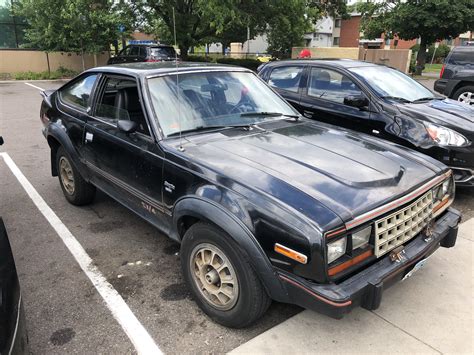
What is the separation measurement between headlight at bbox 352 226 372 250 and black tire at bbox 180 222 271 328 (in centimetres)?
62

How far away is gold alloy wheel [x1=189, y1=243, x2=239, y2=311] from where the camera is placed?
8.50ft

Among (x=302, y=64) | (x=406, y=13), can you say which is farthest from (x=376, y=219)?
(x=406, y=13)

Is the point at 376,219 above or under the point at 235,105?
under

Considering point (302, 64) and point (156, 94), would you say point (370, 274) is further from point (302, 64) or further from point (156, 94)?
point (302, 64)

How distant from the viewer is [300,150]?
3059mm

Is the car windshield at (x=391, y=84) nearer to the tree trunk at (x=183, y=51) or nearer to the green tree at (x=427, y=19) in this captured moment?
the tree trunk at (x=183, y=51)

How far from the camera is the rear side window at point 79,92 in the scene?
13.9ft

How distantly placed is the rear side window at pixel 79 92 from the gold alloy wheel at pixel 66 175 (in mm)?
678

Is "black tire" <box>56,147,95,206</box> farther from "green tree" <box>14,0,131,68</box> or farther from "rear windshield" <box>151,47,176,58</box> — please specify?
"green tree" <box>14,0,131,68</box>

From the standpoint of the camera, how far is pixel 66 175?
15.5 ft

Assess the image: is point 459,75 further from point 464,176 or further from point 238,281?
point 238,281

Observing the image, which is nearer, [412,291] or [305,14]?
[412,291]

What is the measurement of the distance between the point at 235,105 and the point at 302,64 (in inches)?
115

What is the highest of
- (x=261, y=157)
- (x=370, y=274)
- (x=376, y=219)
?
(x=261, y=157)
